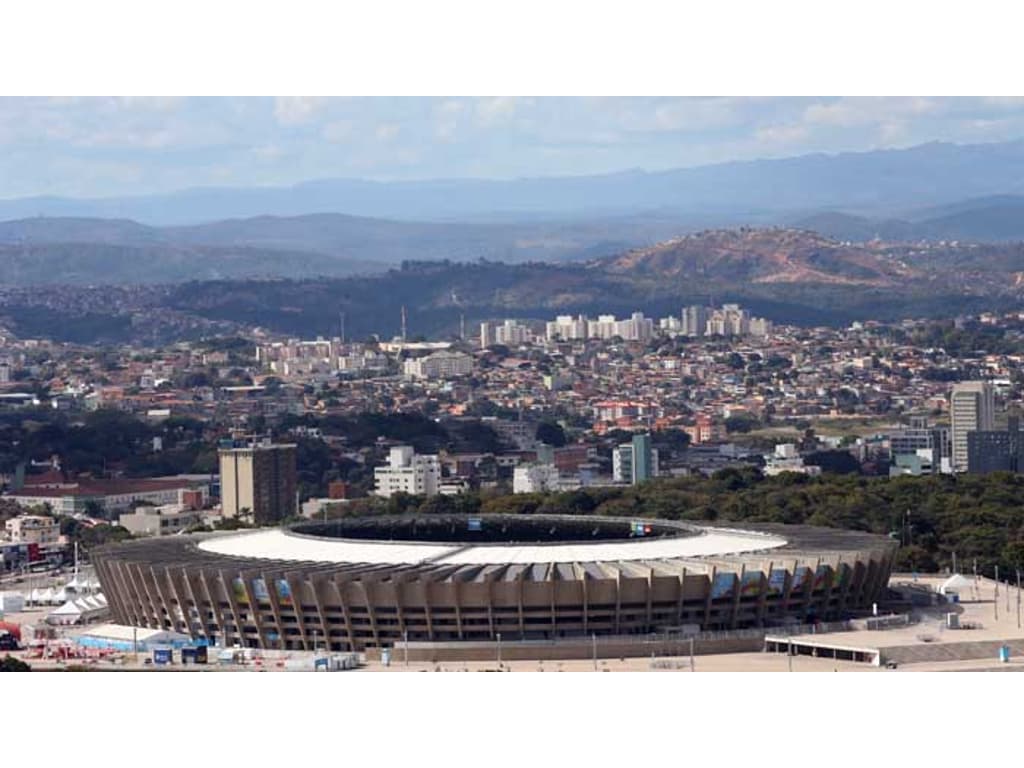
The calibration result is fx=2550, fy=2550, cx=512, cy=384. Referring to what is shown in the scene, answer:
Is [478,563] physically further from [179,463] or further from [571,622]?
[179,463]

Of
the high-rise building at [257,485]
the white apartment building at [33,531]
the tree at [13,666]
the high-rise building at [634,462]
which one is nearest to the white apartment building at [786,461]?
the high-rise building at [634,462]

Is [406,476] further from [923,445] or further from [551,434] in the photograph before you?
[923,445]

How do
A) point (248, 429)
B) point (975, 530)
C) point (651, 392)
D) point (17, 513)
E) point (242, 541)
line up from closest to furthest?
point (242, 541)
point (975, 530)
point (17, 513)
point (248, 429)
point (651, 392)

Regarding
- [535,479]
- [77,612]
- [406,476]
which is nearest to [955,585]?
[77,612]

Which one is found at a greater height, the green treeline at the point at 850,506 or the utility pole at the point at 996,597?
the green treeline at the point at 850,506

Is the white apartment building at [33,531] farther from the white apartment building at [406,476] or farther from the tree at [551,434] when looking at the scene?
the tree at [551,434]

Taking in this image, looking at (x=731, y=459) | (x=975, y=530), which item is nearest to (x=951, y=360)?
(x=731, y=459)
